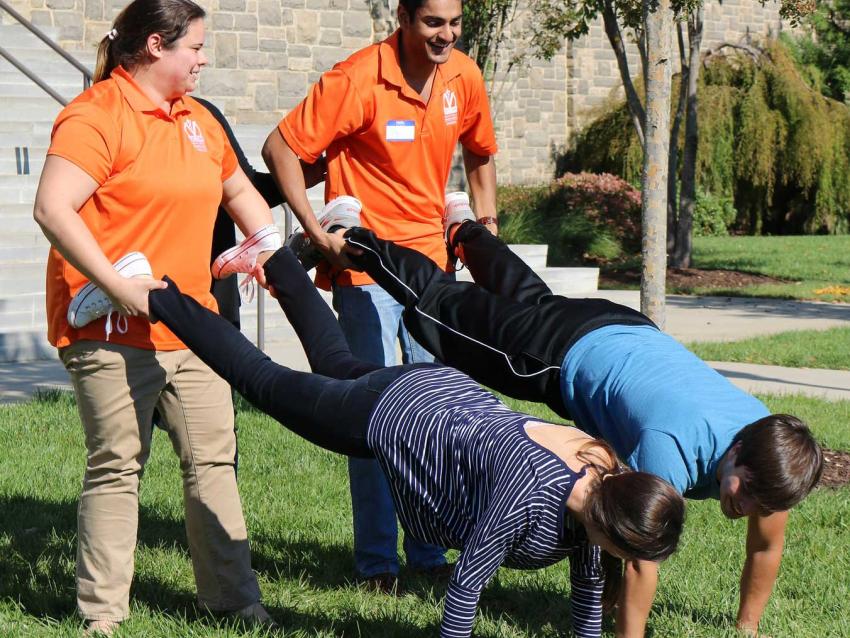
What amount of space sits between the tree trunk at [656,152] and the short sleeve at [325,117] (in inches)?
86.5

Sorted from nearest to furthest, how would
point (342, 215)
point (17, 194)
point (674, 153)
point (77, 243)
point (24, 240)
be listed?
point (77, 243), point (342, 215), point (24, 240), point (17, 194), point (674, 153)

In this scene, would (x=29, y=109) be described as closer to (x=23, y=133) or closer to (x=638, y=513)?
(x=23, y=133)

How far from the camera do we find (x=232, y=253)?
419 centimetres

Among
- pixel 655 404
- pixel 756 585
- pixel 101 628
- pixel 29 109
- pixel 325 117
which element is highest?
pixel 29 109

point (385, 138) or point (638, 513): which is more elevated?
point (385, 138)

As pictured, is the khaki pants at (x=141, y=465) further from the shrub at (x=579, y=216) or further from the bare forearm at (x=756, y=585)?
the shrub at (x=579, y=216)

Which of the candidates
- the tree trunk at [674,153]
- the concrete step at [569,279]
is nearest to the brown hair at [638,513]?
the concrete step at [569,279]

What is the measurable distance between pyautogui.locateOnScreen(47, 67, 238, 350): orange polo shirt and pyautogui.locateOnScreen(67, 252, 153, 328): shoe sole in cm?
6

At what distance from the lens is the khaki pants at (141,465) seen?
368cm

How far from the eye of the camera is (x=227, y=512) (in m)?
3.94

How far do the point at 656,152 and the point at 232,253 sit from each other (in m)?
2.95

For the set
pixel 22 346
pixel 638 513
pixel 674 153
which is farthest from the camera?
pixel 674 153

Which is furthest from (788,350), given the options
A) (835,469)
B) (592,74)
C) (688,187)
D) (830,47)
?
(830,47)

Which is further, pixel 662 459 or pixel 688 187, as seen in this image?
pixel 688 187
